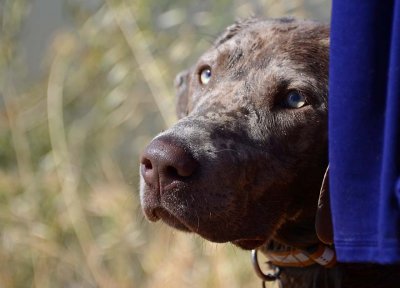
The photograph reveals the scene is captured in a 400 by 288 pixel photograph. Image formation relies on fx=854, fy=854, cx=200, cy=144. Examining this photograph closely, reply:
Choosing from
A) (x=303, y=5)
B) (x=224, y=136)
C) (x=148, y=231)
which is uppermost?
(x=224, y=136)

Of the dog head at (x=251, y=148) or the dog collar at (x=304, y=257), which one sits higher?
the dog head at (x=251, y=148)

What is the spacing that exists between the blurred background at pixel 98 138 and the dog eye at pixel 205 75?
59.7 inches

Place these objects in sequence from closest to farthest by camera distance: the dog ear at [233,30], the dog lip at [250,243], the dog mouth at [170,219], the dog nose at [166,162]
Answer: the dog nose at [166,162] < the dog mouth at [170,219] < the dog lip at [250,243] < the dog ear at [233,30]

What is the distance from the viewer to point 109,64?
5535mm

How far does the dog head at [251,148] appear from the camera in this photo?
8.01 feet

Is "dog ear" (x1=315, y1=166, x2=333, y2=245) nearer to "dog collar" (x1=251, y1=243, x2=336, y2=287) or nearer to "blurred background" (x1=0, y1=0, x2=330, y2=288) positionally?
"dog collar" (x1=251, y1=243, x2=336, y2=287)

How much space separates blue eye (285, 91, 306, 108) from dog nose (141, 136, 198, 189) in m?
0.47

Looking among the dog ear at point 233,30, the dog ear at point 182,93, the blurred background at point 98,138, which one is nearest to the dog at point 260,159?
the dog ear at point 233,30

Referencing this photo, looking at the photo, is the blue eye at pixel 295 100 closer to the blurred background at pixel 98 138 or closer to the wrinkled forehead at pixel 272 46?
the wrinkled forehead at pixel 272 46

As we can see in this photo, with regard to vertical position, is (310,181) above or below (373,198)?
below

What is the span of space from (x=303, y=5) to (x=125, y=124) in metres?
1.49

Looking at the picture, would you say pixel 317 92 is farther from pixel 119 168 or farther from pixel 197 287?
pixel 119 168

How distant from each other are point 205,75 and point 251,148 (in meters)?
0.56

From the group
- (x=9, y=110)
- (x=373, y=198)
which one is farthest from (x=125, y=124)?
(x=373, y=198)
